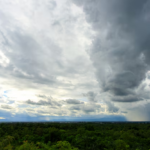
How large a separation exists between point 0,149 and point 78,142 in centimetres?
2512

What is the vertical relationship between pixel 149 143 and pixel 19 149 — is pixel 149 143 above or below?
below

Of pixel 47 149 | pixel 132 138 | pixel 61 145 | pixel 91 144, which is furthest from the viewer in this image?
pixel 132 138

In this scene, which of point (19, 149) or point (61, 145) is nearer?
point (19, 149)

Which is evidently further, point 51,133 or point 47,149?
point 51,133

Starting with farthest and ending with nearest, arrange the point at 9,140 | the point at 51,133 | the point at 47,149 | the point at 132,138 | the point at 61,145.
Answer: the point at 51,133, the point at 132,138, the point at 9,140, the point at 61,145, the point at 47,149

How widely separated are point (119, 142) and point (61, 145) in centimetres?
1815

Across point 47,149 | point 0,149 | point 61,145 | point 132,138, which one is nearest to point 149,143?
point 132,138

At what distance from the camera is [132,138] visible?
60969 millimetres

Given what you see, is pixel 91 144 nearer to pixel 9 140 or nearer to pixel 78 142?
pixel 78 142

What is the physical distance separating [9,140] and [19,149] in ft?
86.5

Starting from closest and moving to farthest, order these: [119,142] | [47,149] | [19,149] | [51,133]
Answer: [19,149]
[47,149]
[119,142]
[51,133]

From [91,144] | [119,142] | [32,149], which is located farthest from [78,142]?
[32,149]

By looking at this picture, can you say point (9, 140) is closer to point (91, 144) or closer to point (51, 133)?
point (51, 133)

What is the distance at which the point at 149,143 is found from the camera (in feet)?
190
